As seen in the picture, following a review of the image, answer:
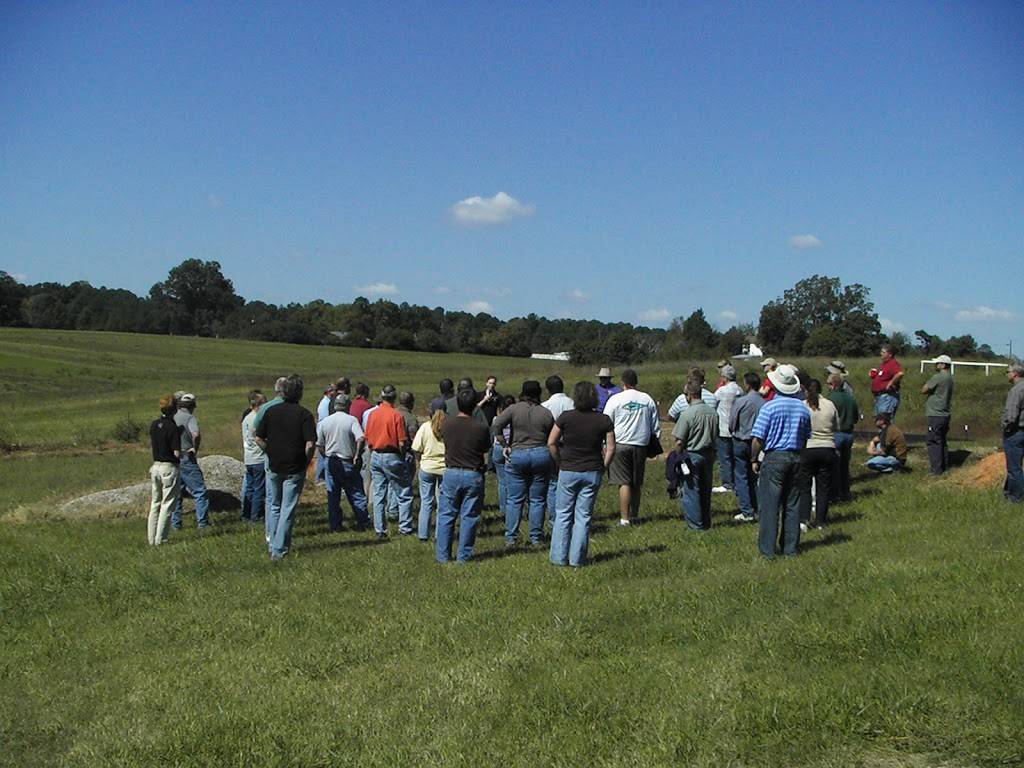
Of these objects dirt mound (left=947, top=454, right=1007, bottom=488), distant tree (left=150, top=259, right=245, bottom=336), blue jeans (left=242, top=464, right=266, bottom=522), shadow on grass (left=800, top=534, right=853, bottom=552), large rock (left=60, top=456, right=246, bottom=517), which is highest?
distant tree (left=150, top=259, right=245, bottom=336)

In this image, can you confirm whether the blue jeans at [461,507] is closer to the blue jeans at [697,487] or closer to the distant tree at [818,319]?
the blue jeans at [697,487]

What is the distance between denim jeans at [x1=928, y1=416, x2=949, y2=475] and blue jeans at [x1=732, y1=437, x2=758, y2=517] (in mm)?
3190

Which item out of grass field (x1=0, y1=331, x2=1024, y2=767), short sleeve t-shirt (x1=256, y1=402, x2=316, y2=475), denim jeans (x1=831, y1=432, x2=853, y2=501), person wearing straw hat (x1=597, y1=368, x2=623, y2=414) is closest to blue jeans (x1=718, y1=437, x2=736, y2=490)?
grass field (x1=0, y1=331, x2=1024, y2=767)

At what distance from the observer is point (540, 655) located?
23.2ft

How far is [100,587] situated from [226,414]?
36.8 meters

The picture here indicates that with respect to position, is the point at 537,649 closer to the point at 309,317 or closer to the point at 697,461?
the point at 697,461

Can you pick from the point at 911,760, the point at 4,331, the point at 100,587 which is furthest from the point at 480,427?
the point at 4,331

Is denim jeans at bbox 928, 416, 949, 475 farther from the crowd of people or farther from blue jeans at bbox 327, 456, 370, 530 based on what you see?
blue jeans at bbox 327, 456, 370, 530

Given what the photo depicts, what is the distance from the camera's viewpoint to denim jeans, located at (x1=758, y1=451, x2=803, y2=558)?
10047 mm

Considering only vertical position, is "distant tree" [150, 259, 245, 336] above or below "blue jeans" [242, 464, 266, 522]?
above

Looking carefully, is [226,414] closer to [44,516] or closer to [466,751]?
[44,516]

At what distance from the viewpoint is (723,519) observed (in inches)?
515

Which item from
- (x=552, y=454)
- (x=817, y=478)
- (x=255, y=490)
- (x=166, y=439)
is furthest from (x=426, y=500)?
(x=817, y=478)

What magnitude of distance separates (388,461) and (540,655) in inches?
232
